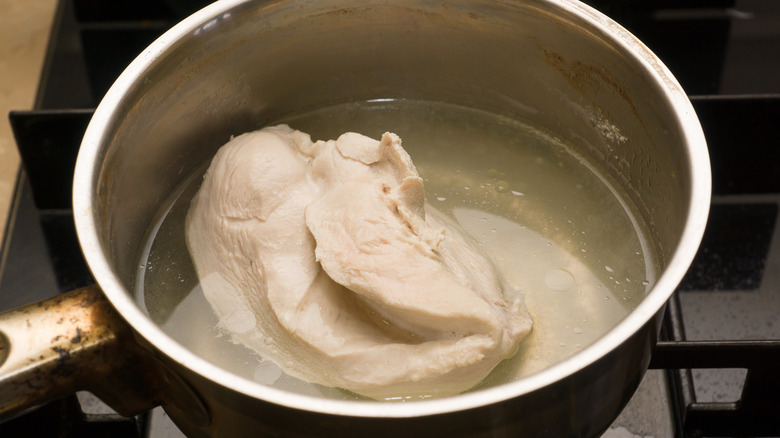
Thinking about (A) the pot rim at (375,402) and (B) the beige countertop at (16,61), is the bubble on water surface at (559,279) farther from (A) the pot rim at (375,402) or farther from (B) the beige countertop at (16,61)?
(B) the beige countertop at (16,61)

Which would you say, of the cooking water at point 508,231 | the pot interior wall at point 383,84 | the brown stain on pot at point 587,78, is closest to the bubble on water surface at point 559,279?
the cooking water at point 508,231

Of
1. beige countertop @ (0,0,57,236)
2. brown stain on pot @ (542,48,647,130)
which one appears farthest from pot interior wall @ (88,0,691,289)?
beige countertop @ (0,0,57,236)

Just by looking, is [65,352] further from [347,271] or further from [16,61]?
[16,61]

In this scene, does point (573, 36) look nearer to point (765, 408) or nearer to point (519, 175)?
point (519, 175)

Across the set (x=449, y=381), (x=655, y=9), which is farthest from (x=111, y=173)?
(x=655, y=9)

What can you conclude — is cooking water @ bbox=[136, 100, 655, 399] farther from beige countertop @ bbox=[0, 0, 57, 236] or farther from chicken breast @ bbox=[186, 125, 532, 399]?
beige countertop @ bbox=[0, 0, 57, 236]

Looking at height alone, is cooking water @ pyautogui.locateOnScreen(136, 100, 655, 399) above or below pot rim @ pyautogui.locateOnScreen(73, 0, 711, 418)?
below

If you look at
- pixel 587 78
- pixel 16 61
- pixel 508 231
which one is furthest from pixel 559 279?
pixel 16 61

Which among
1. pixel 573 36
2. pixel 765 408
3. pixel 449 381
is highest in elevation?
pixel 573 36
